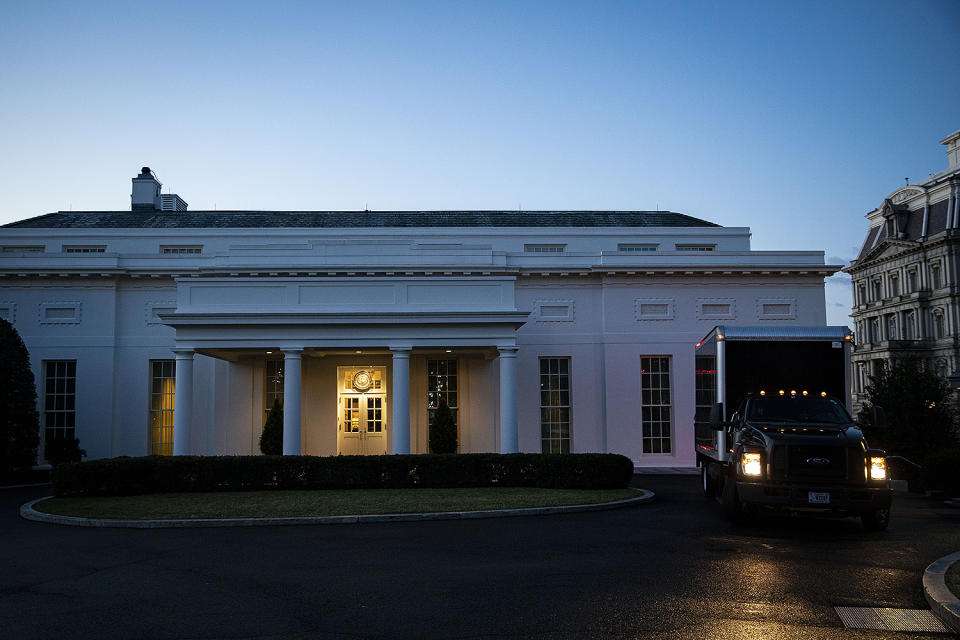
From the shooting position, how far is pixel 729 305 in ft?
95.6

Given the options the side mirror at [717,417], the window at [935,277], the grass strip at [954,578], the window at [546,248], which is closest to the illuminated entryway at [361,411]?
the window at [546,248]

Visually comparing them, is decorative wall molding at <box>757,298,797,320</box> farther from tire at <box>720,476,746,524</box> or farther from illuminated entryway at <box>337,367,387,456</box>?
tire at <box>720,476,746,524</box>

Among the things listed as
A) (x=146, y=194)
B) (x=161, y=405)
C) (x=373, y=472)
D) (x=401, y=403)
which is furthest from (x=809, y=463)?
(x=146, y=194)

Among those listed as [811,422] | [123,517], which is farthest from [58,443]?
[811,422]

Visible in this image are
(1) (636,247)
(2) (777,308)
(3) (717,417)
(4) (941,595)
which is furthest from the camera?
(1) (636,247)

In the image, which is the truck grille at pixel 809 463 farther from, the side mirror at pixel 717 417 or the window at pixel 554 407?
the window at pixel 554 407

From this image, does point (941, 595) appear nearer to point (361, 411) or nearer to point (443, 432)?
point (443, 432)

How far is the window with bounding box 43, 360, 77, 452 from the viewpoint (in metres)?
28.5

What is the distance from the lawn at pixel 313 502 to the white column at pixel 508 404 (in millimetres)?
3869

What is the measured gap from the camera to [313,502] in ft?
56.1

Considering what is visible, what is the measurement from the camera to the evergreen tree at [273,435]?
25.8 meters

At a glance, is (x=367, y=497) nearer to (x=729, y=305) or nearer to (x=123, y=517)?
(x=123, y=517)

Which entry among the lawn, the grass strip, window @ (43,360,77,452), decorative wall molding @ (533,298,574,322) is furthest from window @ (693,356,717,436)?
window @ (43,360,77,452)

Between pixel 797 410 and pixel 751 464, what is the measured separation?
82.1 inches
